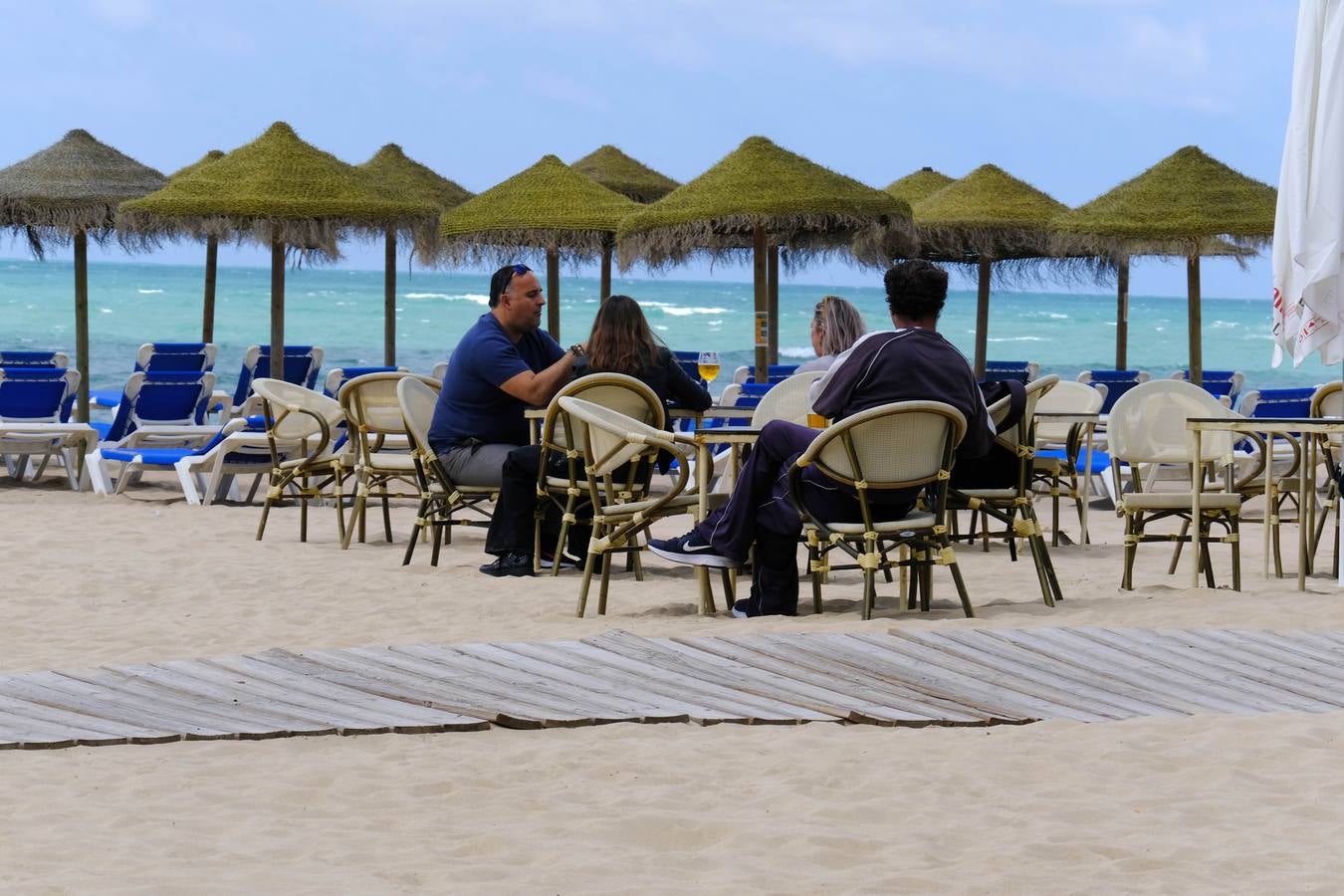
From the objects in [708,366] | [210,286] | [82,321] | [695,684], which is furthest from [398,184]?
[695,684]

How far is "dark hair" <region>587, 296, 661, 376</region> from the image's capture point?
6.22 m

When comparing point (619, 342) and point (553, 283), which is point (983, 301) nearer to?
point (553, 283)

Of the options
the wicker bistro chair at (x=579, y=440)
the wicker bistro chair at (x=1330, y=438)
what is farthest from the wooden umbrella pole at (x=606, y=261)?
the wicker bistro chair at (x=579, y=440)

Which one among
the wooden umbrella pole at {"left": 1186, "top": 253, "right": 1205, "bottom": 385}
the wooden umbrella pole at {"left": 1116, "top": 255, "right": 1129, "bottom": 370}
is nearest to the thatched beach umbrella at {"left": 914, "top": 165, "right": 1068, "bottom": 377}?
the wooden umbrella pole at {"left": 1186, "top": 253, "right": 1205, "bottom": 385}

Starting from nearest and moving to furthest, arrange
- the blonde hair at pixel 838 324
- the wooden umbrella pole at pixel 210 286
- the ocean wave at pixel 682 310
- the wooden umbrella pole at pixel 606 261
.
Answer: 1. the blonde hair at pixel 838 324
2. the wooden umbrella pole at pixel 606 261
3. the wooden umbrella pole at pixel 210 286
4. the ocean wave at pixel 682 310

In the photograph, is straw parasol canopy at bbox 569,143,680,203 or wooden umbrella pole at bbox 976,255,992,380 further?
straw parasol canopy at bbox 569,143,680,203

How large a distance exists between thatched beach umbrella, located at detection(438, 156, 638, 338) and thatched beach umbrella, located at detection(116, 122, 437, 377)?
0.88 m

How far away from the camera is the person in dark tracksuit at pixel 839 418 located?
505cm

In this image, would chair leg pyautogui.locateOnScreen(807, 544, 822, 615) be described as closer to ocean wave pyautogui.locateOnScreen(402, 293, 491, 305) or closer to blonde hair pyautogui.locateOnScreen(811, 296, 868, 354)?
blonde hair pyautogui.locateOnScreen(811, 296, 868, 354)

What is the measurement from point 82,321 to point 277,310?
2263 mm

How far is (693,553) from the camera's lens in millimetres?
5215

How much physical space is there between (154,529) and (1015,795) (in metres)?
5.74

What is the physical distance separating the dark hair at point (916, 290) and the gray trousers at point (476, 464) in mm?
1896

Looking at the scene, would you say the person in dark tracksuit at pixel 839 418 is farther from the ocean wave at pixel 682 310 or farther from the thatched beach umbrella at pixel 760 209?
the ocean wave at pixel 682 310
